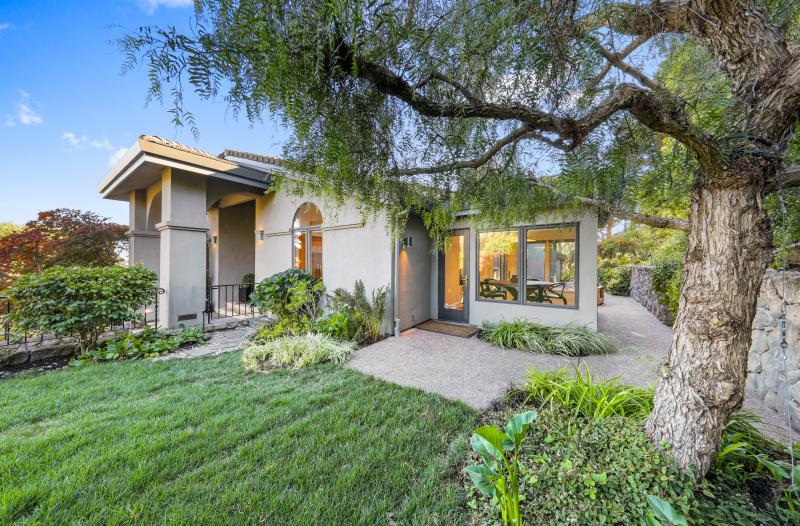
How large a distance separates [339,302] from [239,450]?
408 cm

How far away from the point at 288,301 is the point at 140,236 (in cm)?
494

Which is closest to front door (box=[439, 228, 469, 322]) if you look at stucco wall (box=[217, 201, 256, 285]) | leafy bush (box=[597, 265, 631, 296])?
stucco wall (box=[217, 201, 256, 285])

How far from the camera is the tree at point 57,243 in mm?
6863

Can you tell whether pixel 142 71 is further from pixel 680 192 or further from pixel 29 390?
pixel 29 390

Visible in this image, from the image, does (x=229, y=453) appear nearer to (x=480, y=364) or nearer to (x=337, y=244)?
(x=480, y=364)

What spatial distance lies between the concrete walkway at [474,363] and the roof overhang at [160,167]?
445 centimetres

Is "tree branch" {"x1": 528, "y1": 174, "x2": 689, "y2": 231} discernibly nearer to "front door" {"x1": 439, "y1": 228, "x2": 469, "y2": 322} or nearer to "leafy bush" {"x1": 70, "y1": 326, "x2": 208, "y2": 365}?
"front door" {"x1": 439, "y1": 228, "x2": 469, "y2": 322}

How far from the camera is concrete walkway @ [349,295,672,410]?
3.80 metres

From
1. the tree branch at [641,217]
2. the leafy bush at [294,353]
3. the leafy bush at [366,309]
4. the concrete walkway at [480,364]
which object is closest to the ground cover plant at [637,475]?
the concrete walkway at [480,364]

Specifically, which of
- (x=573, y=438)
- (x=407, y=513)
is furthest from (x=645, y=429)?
(x=407, y=513)

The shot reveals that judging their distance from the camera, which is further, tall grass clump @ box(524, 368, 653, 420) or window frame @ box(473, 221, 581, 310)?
window frame @ box(473, 221, 581, 310)

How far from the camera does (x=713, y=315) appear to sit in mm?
1726

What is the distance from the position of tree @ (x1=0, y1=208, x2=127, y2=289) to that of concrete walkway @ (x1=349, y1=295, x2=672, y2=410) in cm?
782

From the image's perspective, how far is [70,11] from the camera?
13.7 ft
